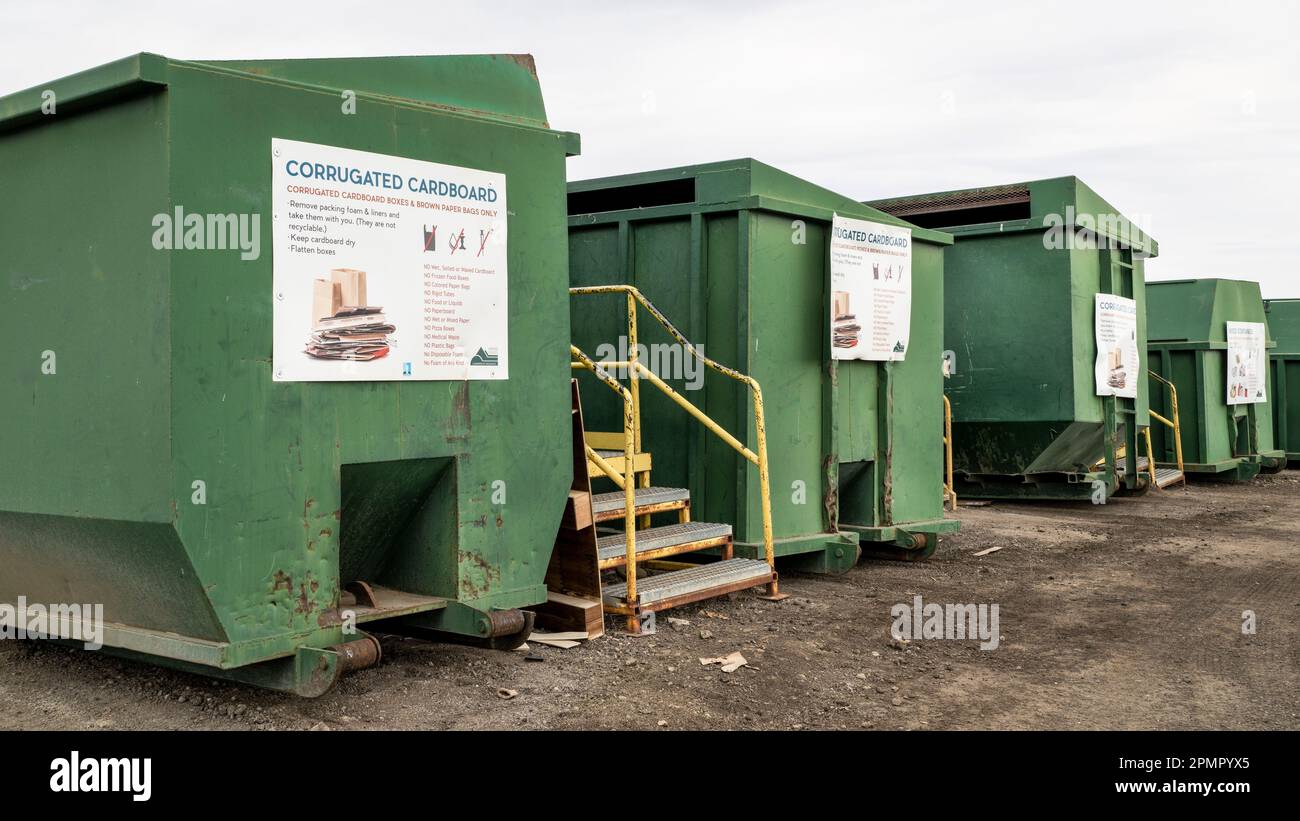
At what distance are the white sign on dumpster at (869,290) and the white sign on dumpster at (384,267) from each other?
350 centimetres

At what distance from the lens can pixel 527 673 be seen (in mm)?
5691

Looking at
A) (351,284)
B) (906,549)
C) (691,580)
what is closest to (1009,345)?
(906,549)

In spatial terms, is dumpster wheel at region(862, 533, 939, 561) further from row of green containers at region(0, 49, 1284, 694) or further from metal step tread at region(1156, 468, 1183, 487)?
metal step tread at region(1156, 468, 1183, 487)

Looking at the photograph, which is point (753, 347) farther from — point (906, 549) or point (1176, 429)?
point (1176, 429)

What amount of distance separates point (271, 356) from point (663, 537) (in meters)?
3.21

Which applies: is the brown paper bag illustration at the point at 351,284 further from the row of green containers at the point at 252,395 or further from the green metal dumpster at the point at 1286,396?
the green metal dumpster at the point at 1286,396

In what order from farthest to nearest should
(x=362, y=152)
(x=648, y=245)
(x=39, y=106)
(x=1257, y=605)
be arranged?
1. (x=648, y=245)
2. (x=1257, y=605)
3. (x=362, y=152)
4. (x=39, y=106)

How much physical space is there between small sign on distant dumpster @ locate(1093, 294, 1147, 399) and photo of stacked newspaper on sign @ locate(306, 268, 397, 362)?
31.3ft

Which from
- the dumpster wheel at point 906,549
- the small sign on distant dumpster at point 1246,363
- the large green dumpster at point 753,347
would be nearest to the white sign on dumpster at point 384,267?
the large green dumpster at point 753,347

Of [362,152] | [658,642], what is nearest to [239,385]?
[362,152]

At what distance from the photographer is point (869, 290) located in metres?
8.67

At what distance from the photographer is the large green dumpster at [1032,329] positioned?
12.2 metres

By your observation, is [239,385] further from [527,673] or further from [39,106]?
[527,673]

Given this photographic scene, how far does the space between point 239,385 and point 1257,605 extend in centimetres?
657
